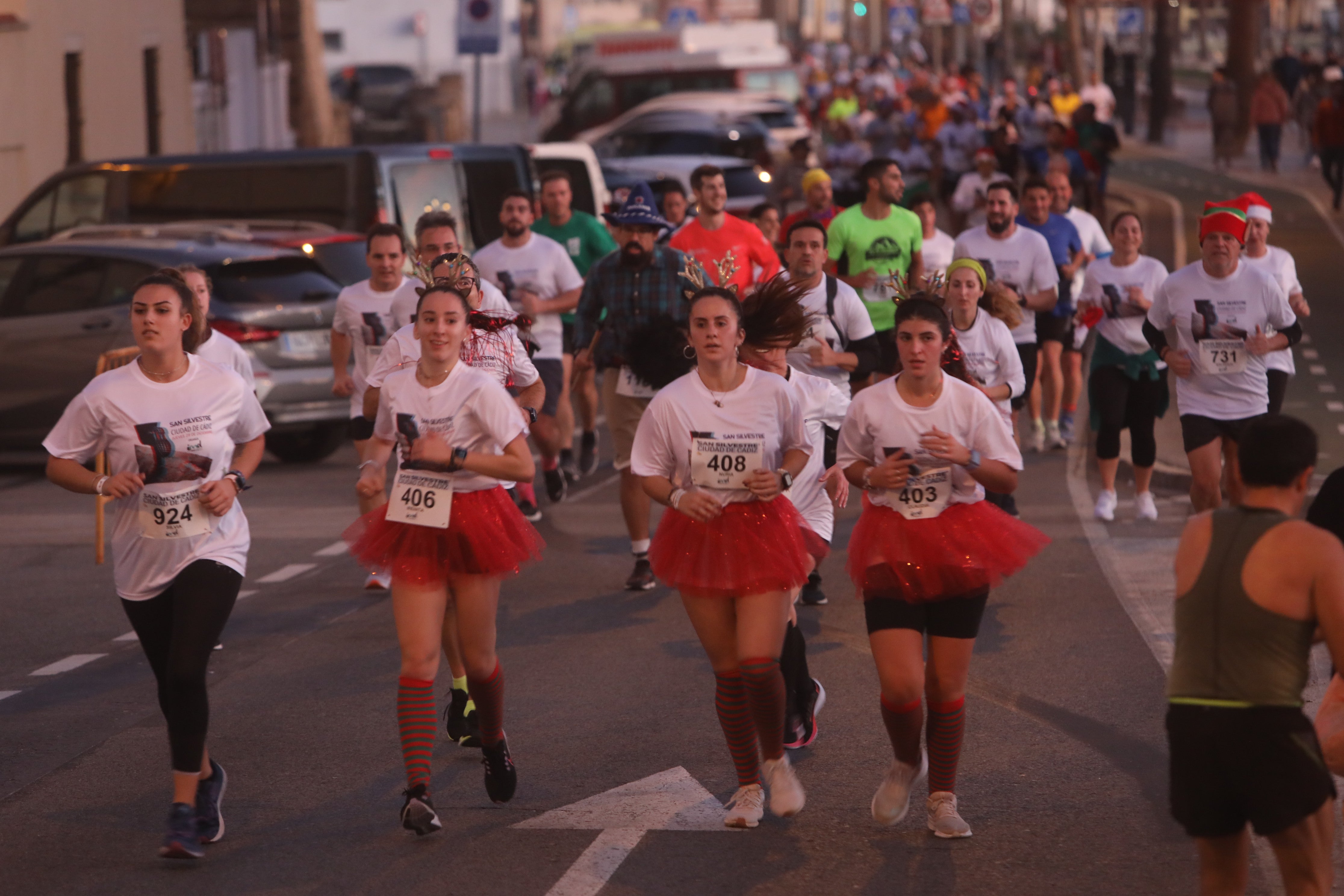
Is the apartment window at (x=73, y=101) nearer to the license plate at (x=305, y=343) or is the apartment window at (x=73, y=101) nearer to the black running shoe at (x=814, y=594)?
the license plate at (x=305, y=343)

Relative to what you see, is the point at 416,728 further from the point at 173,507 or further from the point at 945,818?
the point at 945,818

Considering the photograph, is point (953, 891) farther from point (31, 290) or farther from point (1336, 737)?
point (31, 290)

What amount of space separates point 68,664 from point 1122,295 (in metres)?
6.60

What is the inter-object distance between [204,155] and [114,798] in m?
11.5

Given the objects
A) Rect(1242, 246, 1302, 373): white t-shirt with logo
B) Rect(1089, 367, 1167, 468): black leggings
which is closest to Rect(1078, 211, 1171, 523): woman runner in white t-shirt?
Rect(1089, 367, 1167, 468): black leggings

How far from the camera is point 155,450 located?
6664mm

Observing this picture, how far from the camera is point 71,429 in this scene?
6793mm

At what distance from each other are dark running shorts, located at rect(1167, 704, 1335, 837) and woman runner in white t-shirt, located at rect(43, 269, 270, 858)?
310 cm

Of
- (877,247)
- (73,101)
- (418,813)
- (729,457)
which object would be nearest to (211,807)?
(418,813)

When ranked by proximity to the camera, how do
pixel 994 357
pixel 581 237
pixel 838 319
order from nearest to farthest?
pixel 994 357
pixel 838 319
pixel 581 237

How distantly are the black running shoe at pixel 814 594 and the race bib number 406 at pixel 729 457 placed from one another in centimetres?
373

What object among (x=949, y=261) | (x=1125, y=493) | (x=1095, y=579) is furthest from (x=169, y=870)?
(x=949, y=261)

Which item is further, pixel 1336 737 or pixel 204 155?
pixel 204 155

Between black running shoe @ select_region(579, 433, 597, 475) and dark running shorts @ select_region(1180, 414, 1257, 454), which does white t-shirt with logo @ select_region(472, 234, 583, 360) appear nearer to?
black running shoe @ select_region(579, 433, 597, 475)
